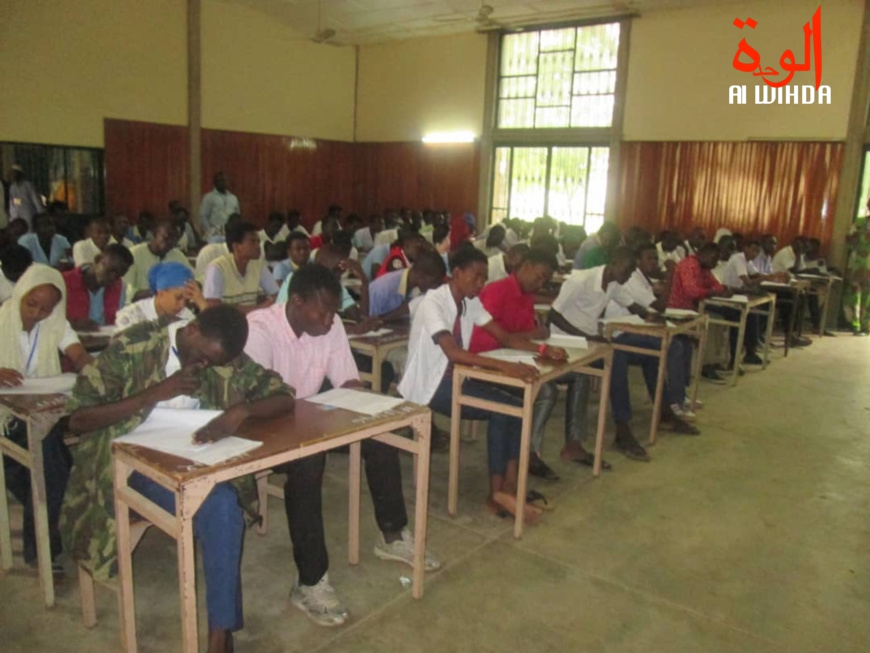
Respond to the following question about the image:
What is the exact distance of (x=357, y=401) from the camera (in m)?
2.52

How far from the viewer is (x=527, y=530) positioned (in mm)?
3309

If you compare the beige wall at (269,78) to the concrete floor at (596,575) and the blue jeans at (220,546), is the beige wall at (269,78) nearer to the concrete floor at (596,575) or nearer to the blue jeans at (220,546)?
the concrete floor at (596,575)

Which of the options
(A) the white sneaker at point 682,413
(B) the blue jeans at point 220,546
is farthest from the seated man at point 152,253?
(A) the white sneaker at point 682,413

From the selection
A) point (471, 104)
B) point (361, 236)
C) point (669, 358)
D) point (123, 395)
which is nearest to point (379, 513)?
point (123, 395)

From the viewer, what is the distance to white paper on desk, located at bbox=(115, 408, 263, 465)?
193 cm

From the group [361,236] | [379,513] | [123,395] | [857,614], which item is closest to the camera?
[123,395]

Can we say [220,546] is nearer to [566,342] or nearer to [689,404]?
[566,342]

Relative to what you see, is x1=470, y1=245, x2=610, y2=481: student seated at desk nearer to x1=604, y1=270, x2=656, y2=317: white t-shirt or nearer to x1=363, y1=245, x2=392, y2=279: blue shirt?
x1=604, y1=270, x2=656, y2=317: white t-shirt

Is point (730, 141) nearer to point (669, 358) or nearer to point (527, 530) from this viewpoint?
point (669, 358)

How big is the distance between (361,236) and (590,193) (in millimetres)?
4116

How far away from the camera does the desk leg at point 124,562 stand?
2.08 metres

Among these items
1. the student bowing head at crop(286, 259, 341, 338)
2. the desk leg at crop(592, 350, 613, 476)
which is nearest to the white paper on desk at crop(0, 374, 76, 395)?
the student bowing head at crop(286, 259, 341, 338)

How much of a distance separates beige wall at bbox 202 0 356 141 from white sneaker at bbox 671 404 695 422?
30.9 feet

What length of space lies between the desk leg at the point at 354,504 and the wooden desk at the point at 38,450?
1.09m
